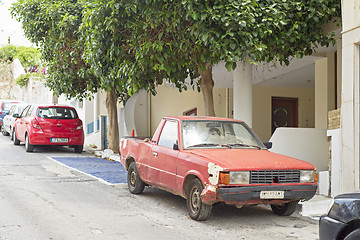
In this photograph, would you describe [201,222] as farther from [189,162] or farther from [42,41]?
[42,41]

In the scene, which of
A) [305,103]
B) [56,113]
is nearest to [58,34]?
[56,113]

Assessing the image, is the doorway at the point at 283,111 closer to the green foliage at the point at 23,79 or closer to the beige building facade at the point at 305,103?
the beige building facade at the point at 305,103

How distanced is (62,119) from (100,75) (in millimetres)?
5246

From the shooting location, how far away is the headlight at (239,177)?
20.5 ft

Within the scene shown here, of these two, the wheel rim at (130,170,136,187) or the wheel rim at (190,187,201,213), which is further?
the wheel rim at (130,170,136,187)

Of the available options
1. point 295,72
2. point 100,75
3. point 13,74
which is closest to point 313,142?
point 295,72

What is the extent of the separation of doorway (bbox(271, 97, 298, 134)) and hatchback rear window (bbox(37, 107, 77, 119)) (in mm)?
7941

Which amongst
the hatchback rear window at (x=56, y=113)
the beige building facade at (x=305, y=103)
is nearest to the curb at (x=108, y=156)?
the hatchback rear window at (x=56, y=113)

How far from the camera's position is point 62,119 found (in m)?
16.3

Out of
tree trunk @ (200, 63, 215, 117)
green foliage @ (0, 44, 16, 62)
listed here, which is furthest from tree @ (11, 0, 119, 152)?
green foliage @ (0, 44, 16, 62)

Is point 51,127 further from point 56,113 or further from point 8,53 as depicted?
point 8,53

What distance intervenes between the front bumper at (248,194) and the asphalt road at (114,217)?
0.39 meters

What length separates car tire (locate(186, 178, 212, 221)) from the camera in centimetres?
657

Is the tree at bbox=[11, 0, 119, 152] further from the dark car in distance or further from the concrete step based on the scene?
the dark car in distance
